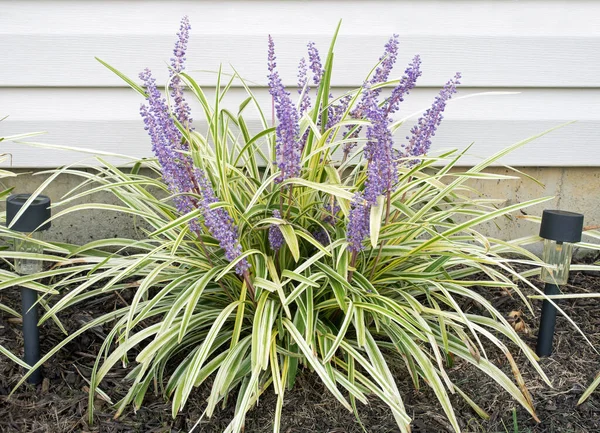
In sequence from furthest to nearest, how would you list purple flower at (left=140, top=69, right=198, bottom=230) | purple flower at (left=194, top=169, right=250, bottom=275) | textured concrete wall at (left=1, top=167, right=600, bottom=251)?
textured concrete wall at (left=1, top=167, right=600, bottom=251) < purple flower at (left=140, top=69, right=198, bottom=230) < purple flower at (left=194, top=169, right=250, bottom=275)

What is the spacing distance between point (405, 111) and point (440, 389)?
128 cm

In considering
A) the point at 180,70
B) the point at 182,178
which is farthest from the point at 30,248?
the point at 180,70

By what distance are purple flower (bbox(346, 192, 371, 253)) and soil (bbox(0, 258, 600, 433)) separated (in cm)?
49

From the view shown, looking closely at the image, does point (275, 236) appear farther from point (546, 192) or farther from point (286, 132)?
point (546, 192)

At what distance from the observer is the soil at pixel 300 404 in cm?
180

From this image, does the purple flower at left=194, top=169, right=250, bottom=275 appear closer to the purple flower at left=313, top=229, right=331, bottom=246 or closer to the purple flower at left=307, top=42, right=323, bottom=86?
the purple flower at left=313, top=229, right=331, bottom=246

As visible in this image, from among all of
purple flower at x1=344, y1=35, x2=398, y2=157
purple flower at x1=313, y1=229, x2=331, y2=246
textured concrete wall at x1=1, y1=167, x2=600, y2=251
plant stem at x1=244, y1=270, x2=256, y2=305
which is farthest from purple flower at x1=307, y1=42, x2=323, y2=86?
textured concrete wall at x1=1, y1=167, x2=600, y2=251

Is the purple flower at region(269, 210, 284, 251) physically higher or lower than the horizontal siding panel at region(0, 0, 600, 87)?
lower

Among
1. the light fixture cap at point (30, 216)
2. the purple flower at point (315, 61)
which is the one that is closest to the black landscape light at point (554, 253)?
the purple flower at point (315, 61)

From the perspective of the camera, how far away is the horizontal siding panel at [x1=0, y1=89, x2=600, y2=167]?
2504mm

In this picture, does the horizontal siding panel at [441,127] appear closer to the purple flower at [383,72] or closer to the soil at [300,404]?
the purple flower at [383,72]

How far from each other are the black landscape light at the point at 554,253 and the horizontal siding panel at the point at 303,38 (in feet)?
2.61

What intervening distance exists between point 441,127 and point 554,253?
0.77 meters

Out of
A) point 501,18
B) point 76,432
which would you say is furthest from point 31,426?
point 501,18
